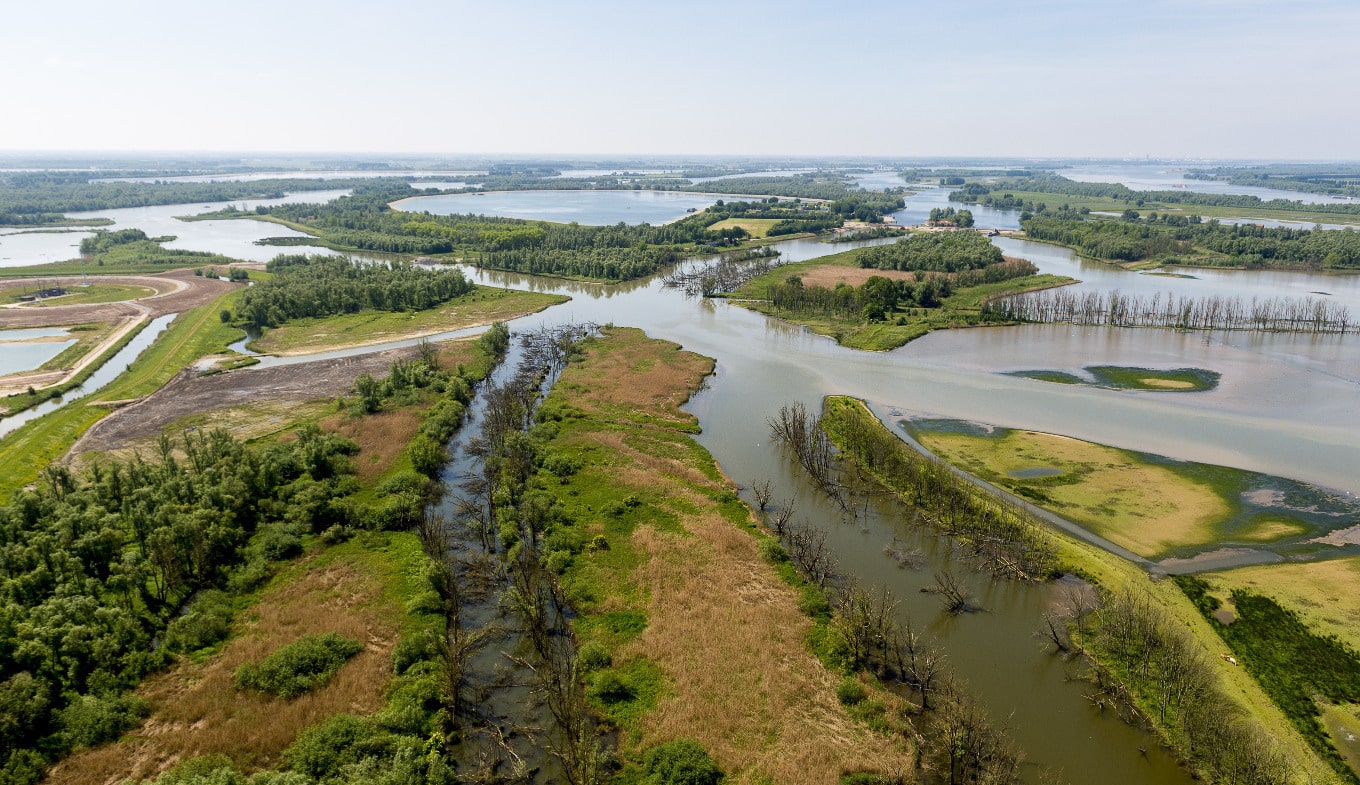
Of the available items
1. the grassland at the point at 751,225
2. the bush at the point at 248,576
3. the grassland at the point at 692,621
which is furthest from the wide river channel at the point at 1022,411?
the grassland at the point at 751,225

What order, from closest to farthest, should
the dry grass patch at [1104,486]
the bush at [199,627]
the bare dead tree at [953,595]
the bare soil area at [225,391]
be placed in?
the bush at [199,627] < the bare dead tree at [953,595] < the dry grass patch at [1104,486] < the bare soil area at [225,391]

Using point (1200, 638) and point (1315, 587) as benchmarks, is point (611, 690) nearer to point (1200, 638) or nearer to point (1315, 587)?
point (1200, 638)

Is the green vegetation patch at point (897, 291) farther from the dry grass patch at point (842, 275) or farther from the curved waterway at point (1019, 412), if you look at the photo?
the curved waterway at point (1019, 412)

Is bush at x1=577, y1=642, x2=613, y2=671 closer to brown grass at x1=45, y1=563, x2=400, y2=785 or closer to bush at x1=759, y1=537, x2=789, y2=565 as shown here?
brown grass at x1=45, y1=563, x2=400, y2=785

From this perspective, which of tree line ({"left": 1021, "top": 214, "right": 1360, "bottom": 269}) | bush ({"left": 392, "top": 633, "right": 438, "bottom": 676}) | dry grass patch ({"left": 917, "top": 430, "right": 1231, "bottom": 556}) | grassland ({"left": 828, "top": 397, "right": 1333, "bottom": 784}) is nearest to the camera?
grassland ({"left": 828, "top": 397, "right": 1333, "bottom": 784})

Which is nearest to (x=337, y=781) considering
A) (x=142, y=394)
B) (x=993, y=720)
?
(x=993, y=720)

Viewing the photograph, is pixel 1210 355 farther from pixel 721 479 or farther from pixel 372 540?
pixel 372 540

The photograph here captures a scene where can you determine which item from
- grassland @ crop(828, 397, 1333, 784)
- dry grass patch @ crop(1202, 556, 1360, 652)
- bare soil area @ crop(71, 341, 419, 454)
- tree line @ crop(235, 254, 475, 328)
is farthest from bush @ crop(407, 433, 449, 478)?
tree line @ crop(235, 254, 475, 328)

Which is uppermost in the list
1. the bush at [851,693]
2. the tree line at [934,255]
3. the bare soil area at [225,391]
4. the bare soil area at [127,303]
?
the tree line at [934,255]
